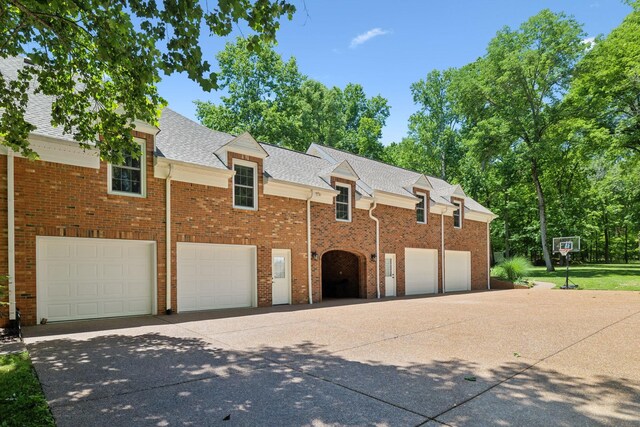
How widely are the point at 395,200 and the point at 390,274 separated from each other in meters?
3.47

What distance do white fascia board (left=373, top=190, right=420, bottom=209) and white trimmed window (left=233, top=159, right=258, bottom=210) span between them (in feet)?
19.7

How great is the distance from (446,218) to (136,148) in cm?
1731

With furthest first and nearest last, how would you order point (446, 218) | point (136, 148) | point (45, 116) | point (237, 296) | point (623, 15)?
1. point (623, 15)
2. point (446, 218)
3. point (237, 296)
4. point (45, 116)
5. point (136, 148)

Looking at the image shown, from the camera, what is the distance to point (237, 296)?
12398 mm

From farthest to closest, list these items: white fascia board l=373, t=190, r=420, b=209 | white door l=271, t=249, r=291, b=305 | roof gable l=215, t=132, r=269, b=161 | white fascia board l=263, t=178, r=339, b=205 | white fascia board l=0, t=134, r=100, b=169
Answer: white fascia board l=373, t=190, r=420, b=209 < white door l=271, t=249, r=291, b=305 < white fascia board l=263, t=178, r=339, b=205 < roof gable l=215, t=132, r=269, b=161 < white fascia board l=0, t=134, r=100, b=169

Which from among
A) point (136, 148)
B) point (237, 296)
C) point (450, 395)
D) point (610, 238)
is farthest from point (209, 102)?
point (610, 238)

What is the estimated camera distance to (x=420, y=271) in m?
19.3

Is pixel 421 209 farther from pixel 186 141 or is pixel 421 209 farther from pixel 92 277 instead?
pixel 92 277

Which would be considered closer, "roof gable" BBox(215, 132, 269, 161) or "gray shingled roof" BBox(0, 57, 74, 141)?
"gray shingled roof" BBox(0, 57, 74, 141)

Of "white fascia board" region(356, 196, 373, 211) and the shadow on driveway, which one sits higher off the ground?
"white fascia board" region(356, 196, 373, 211)

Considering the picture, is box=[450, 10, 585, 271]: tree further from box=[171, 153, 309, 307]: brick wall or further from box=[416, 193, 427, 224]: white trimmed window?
box=[171, 153, 309, 307]: brick wall

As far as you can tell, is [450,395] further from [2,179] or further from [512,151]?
[512,151]

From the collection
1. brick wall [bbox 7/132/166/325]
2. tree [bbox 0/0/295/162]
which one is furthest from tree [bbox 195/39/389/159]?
tree [bbox 0/0/295/162]

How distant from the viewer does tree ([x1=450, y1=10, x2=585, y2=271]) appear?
26.0 meters
